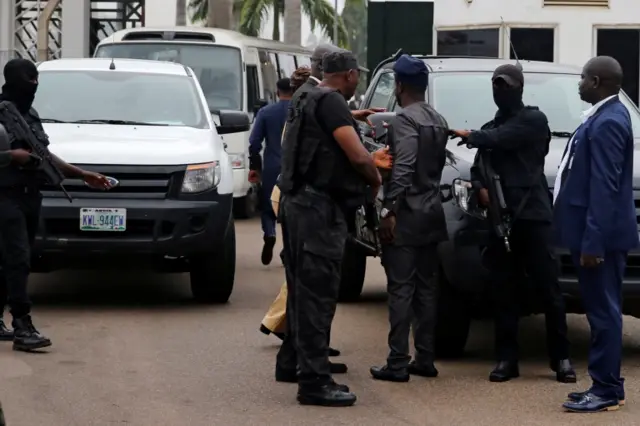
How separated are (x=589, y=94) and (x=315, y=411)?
7.43 feet

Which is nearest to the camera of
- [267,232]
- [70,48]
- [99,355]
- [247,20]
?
[99,355]

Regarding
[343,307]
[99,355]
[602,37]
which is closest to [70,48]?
[602,37]

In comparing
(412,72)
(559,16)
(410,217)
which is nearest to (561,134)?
(412,72)

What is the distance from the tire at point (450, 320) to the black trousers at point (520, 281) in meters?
0.39

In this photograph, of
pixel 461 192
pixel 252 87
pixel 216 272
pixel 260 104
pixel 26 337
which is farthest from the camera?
pixel 252 87

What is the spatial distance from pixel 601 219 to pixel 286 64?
53.2 feet

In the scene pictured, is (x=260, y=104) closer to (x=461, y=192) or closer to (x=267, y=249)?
(x=267, y=249)

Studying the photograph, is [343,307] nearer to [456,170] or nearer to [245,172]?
[456,170]

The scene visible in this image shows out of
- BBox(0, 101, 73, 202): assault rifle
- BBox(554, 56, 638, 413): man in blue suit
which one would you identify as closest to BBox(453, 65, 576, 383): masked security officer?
BBox(554, 56, 638, 413): man in blue suit

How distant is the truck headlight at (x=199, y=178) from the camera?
11.4m

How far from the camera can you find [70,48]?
34094 mm

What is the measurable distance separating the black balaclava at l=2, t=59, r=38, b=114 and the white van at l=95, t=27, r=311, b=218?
33.3 ft

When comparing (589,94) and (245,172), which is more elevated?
(589,94)

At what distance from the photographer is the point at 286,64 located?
938 inches
